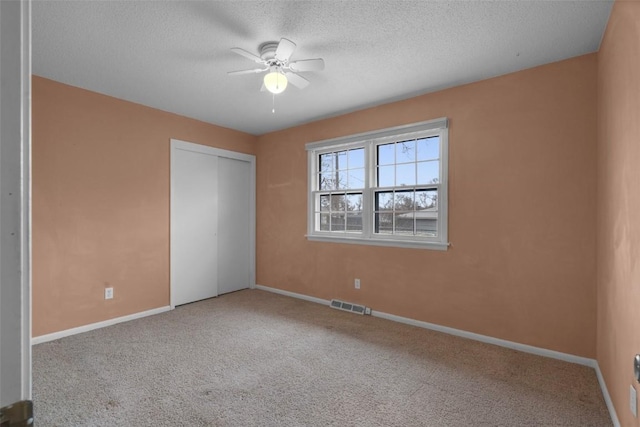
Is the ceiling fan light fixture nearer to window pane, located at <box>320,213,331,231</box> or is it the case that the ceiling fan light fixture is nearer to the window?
the window

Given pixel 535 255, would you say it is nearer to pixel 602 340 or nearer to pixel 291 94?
pixel 602 340

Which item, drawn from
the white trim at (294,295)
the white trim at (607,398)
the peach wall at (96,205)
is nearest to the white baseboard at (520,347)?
the white trim at (607,398)

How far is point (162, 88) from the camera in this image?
338cm

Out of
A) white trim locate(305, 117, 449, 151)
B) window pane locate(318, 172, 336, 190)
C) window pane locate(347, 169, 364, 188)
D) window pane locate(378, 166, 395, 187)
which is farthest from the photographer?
window pane locate(318, 172, 336, 190)

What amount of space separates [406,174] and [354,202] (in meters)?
0.79

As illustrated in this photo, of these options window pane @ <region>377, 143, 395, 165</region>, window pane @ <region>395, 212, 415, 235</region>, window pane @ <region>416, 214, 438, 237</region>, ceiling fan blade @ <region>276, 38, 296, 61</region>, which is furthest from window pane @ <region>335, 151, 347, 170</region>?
ceiling fan blade @ <region>276, 38, 296, 61</region>

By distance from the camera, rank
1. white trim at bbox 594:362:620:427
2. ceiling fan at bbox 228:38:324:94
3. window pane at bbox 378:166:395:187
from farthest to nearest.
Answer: window pane at bbox 378:166:395:187, ceiling fan at bbox 228:38:324:94, white trim at bbox 594:362:620:427

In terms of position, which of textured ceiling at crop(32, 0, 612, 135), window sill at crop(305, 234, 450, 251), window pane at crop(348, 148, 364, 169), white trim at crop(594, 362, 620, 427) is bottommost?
white trim at crop(594, 362, 620, 427)

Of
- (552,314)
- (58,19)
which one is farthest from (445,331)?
(58,19)

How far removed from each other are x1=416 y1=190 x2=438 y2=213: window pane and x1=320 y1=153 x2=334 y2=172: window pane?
134cm

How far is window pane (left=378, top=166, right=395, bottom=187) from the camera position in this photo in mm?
3871

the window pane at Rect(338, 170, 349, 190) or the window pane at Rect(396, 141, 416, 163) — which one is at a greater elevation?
the window pane at Rect(396, 141, 416, 163)

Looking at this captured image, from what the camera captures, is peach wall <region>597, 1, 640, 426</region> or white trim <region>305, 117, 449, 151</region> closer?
peach wall <region>597, 1, 640, 426</region>
